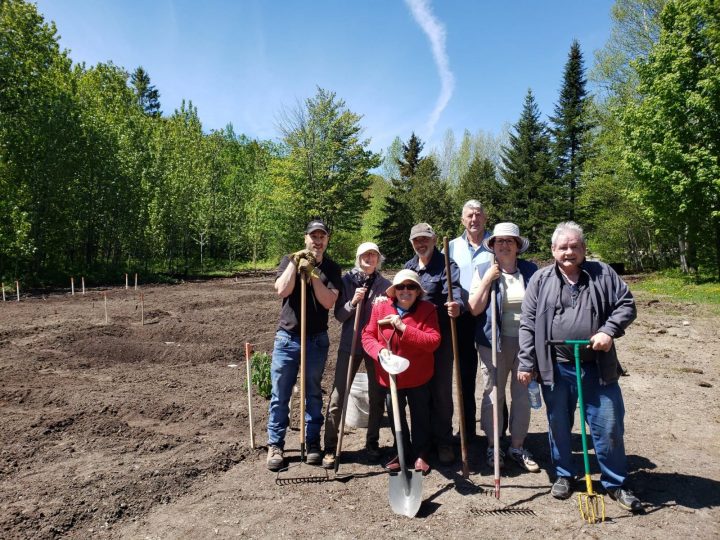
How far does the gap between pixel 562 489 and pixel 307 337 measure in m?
2.47

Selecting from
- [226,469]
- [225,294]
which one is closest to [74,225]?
[225,294]

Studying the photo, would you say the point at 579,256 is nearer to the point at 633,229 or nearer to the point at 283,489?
the point at 283,489

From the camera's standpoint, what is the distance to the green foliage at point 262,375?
6238 mm

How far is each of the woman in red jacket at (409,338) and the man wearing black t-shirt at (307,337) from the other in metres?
0.51

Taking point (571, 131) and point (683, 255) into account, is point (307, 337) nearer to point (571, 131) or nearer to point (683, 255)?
point (683, 255)

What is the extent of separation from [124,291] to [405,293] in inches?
746

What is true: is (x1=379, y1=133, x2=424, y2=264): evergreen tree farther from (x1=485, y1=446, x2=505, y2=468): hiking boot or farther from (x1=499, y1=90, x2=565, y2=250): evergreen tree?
(x1=485, y1=446, x2=505, y2=468): hiking boot

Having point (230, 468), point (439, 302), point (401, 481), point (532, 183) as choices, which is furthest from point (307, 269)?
point (532, 183)

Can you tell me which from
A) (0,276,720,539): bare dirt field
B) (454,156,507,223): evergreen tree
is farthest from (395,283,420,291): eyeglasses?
(454,156,507,223): evergreen tree

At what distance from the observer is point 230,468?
4285 mm

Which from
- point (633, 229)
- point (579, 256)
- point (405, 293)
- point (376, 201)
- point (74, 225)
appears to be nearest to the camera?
point (579, 256)

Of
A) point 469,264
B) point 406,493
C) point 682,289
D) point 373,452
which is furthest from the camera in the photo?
point 682,289

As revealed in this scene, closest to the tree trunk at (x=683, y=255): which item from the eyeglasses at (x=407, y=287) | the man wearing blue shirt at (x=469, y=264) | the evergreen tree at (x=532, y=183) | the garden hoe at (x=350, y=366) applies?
the evergreen tree at (x=532, y=183)

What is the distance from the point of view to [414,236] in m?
4.14
